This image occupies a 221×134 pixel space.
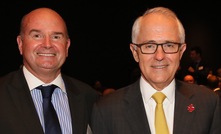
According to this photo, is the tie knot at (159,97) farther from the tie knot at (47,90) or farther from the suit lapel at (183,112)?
the tie knot at (47,90)

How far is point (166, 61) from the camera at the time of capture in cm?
225

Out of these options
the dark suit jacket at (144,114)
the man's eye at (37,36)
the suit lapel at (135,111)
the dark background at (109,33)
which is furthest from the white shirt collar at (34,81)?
the dark background at (109,33)

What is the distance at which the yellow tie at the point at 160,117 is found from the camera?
2213mm

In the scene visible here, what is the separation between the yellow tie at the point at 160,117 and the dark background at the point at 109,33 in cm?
723

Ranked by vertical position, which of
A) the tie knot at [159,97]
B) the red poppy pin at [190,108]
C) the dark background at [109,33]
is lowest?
the dark background at [109,33]

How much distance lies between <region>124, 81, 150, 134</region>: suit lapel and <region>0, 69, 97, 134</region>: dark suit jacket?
44 centimetres

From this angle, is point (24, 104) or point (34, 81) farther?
point (34, 81)

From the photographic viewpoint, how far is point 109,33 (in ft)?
35.6

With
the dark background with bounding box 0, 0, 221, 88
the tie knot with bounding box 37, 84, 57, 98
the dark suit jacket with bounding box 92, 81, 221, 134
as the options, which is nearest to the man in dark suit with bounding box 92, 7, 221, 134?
the dark suit jacket with bounding box 92, 81, 221, 134

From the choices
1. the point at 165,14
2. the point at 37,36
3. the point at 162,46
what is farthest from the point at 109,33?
the point at 162,46

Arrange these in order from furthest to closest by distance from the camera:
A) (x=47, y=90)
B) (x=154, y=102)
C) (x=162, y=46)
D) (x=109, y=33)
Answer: (x=109, y=33) → (x=47, y=90) → (x=154, y=102) → (x=162, y=46)

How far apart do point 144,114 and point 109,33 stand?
8.70 metres

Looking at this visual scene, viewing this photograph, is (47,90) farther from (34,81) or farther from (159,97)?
(159,97)

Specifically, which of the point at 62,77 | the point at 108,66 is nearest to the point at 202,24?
the point at 108,66
